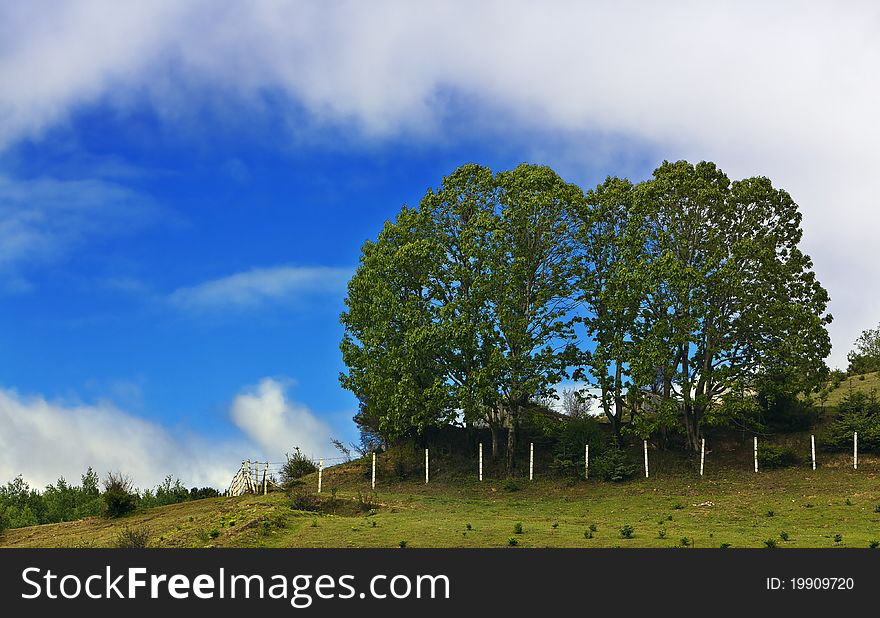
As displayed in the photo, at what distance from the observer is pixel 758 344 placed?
168 ft

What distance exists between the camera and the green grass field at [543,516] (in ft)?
99.7

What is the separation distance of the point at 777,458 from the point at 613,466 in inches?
352

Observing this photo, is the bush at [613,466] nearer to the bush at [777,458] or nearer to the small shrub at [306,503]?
the bush at [777,458]

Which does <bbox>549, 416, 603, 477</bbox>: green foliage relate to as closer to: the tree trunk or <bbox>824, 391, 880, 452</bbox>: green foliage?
the tree trunk

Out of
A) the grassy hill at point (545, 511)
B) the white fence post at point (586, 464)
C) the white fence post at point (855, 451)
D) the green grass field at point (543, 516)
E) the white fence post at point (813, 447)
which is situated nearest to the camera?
the green grass field at point (543, 516)

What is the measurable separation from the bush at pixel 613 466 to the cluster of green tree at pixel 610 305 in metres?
2.03

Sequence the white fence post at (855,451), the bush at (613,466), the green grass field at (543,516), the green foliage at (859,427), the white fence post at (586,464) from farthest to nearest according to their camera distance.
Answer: the white fence post at (586,464)
the bush at (613,466)
the green foliage at (859,427)
the white fence post at (855,451)
the green grass field at (543,516)

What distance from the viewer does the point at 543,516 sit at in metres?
38.8

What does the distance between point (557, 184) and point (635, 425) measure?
1534cm

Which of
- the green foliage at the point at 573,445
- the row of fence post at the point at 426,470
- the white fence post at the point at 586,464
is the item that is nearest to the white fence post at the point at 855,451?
the row of fence post at the point at 426,470

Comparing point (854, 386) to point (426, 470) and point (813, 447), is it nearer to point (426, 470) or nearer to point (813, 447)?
point (813, 447)

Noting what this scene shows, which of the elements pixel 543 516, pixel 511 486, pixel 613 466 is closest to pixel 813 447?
pixel 613 466
